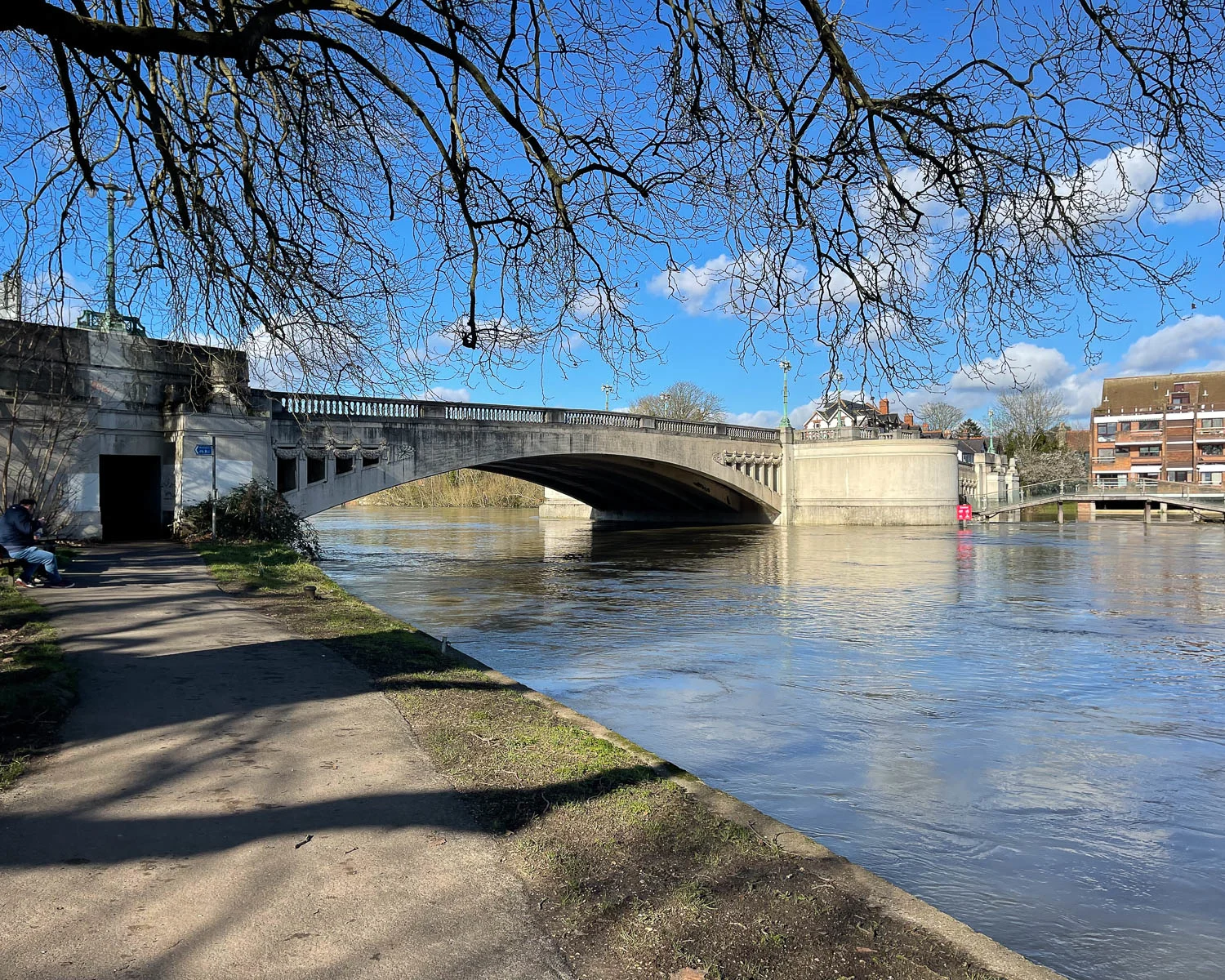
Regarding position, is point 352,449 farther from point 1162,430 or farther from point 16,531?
point 1162,430

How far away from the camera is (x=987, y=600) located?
1950 centimetres

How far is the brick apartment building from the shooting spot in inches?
Result: 2923

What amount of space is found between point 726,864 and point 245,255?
512cm

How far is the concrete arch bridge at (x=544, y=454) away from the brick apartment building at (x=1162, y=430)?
3622 cm

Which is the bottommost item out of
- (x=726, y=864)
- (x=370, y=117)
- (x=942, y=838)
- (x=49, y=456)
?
(x=942, y=838)

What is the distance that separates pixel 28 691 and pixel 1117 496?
6015 cm

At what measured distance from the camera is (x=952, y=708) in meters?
9.98

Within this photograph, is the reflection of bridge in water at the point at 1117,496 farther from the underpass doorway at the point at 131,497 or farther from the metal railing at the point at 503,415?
the underpass doorway at the point at 131,497

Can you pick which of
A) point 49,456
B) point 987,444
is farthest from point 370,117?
point 987,444

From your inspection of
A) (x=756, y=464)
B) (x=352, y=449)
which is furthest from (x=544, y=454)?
(x=756, y=464)

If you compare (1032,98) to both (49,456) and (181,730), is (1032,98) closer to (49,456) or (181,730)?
(181,730)

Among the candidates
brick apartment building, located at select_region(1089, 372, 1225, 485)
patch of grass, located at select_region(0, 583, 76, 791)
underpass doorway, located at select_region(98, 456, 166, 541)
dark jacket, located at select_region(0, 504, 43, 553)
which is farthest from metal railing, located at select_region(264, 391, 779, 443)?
brick apartment building, located at select_region(1089, 372, 1225, 485)

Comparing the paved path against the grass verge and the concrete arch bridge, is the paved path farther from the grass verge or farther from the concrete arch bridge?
the concrete arch bridge

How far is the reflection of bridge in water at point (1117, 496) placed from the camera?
53469 millimetres
